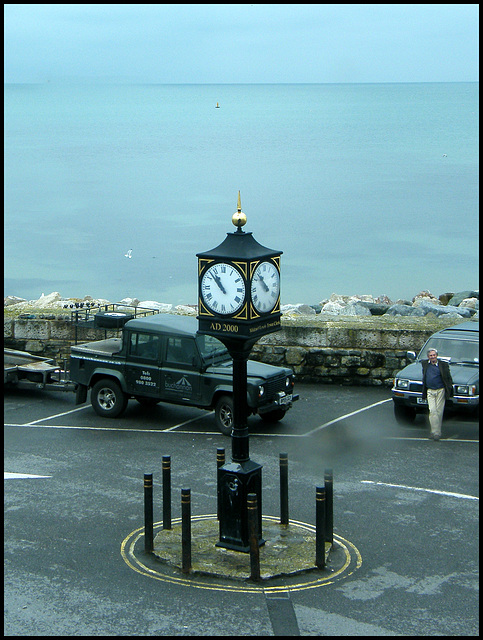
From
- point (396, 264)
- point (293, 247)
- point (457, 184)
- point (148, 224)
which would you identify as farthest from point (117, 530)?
point (457, 184)

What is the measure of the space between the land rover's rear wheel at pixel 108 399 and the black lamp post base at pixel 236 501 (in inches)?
252

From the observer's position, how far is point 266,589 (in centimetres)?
927

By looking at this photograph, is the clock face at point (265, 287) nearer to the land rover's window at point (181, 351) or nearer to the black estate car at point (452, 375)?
the land rover's window at point (181, 351)

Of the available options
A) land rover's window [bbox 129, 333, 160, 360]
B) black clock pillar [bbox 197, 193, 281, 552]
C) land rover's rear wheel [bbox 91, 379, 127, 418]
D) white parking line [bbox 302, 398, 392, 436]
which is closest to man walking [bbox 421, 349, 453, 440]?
white parking line [bbox 302, 398, 392, 436]

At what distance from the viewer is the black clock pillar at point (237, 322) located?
988cm

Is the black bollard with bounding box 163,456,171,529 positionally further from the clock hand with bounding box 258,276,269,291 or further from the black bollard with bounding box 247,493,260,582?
the clock hand with bounding box 258,276,269,291

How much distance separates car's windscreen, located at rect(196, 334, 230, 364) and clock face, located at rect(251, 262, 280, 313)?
5.63 m

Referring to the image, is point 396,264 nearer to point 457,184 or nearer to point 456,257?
point 456,257

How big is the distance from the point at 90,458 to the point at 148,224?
53705 mm

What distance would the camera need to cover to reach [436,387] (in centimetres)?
1515

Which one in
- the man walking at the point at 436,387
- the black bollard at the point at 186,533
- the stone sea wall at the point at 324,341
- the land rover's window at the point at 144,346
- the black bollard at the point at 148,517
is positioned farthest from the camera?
the stone sea wall at the point at 324,341

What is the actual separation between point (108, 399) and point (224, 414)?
2.43m

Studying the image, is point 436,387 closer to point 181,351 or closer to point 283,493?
point 181,351

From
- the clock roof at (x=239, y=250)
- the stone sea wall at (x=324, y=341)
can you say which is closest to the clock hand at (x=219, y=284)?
the clock roof at (x=239, y=250)
